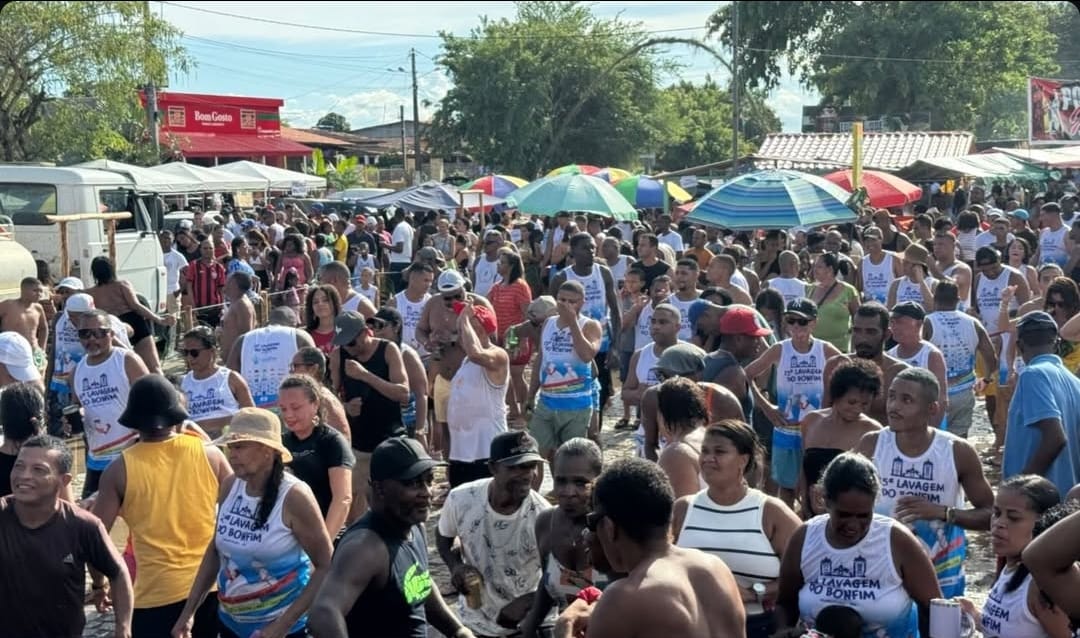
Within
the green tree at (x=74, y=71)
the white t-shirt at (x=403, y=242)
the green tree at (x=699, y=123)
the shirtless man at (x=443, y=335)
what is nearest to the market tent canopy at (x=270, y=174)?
the green tree at (x=74, y=71)

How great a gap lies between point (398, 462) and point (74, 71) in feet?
87.2

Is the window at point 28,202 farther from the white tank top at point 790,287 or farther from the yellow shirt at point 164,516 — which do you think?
the yellow shirt at point 164,516

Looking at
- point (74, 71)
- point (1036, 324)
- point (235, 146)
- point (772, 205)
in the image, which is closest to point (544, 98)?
point (235, 146)

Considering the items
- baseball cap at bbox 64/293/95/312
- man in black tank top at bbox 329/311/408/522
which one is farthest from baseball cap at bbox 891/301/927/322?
baseball cap at bbox 64/293/95/312

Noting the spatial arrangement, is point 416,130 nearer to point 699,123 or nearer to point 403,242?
point 699,123

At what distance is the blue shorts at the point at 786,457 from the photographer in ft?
25.7

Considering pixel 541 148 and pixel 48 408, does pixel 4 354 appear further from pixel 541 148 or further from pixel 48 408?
pixel 541 148

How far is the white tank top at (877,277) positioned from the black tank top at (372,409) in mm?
5920

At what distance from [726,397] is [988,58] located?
55.2m

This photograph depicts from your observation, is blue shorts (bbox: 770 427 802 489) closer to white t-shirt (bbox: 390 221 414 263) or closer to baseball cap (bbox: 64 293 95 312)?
baseball cap (bbox: 64 293 95 312)

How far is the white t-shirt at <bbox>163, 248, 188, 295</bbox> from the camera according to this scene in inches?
756

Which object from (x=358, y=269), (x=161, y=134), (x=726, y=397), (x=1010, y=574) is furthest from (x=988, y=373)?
(x=161, y=134)

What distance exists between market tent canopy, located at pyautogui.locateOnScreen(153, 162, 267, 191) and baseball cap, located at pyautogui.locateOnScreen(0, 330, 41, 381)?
20989 millimetres

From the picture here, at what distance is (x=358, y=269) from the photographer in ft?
56.6
